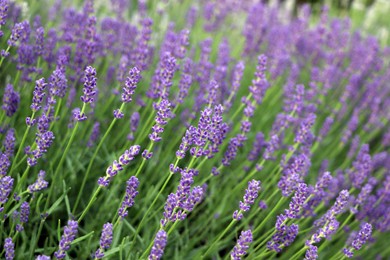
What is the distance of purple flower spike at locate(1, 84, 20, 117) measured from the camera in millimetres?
2301

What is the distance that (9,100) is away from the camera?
2328 mm

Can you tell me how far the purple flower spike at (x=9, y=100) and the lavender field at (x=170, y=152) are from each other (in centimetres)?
1

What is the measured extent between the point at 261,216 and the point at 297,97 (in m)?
0.76

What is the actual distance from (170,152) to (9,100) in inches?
41.4

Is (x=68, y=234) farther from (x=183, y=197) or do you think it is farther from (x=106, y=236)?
(x=183, y=197)

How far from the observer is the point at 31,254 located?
2.15 metres

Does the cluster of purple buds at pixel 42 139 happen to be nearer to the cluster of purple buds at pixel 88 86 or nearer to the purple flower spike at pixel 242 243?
the cluster of purple buds at pixel 88 86

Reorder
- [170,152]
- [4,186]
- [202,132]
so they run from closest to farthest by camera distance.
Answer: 1. [4,186]
2. [202,132]
3. [170,152]

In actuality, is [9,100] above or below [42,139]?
above

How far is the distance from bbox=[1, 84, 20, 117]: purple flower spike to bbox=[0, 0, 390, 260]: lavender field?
1 cm

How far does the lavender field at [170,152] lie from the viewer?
6.66ft

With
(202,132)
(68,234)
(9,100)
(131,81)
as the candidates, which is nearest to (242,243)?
(202,132)

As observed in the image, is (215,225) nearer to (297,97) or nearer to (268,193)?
(268,193)

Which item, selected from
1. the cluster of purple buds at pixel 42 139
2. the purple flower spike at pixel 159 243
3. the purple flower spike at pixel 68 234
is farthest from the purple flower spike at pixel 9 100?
the purple flower spike at pixel 159 243
